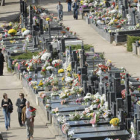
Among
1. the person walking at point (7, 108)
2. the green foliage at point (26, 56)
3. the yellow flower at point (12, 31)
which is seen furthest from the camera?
the yellow flower at point (12, 31)

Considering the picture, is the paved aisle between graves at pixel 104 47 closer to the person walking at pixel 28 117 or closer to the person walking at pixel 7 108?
the person walking at pixel 7 108

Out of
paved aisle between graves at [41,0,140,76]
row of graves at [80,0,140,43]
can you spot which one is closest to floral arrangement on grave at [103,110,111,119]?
paved aisle between graves at [41,0,140,76]

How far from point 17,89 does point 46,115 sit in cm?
541

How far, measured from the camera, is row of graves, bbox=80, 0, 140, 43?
44.2m

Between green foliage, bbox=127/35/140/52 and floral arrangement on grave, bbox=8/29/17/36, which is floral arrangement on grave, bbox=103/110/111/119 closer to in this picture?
green foliage, bbox=127/35/140/52

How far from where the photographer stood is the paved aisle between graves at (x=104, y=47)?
38.4m

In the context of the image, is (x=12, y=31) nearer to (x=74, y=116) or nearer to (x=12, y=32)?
(x=12, y=32)

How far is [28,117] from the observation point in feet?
87.4

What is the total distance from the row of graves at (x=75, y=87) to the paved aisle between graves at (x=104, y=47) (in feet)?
4.24

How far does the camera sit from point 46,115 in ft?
96.8

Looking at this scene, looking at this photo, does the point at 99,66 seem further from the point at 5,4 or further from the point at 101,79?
the point at 5,4

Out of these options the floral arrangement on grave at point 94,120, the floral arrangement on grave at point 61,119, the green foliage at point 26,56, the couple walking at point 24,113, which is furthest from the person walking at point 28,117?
the green foliage at point 26,56

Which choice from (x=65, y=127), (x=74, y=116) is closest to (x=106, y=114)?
(x=74, y=116)

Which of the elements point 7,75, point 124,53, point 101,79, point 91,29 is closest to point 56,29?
point 91,29
